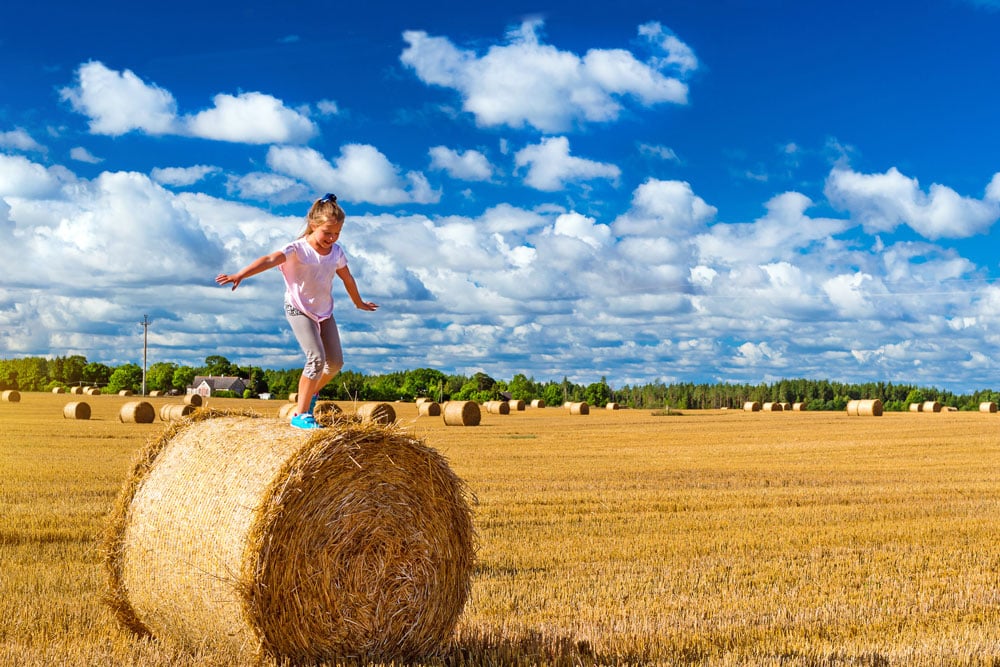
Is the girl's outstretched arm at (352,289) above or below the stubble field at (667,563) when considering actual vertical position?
above

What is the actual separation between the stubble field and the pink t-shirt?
2.50m

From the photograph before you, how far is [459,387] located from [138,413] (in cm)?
6577

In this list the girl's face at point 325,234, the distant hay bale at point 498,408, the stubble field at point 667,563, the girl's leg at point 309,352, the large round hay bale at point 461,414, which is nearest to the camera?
the stubble field at point 667,563

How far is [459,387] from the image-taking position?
10038 cm

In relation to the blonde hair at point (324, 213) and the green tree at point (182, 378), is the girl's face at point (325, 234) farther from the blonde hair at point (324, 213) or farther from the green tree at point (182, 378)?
the green tree at point (182, 378)

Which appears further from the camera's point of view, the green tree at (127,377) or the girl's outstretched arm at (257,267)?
the green tree at (127,377)

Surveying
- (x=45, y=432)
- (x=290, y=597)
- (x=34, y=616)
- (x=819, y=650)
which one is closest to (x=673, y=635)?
(x=819, y=650)

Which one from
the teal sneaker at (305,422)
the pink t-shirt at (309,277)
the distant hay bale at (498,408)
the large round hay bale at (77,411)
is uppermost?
the pink t-shirt at (309,277)

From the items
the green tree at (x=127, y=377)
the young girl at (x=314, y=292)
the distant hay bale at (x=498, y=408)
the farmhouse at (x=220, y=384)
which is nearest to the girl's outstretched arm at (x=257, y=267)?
the young girl at (x=314, y=292)

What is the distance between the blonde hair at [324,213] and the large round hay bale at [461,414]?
1242 inches

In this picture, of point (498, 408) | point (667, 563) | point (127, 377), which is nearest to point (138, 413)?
point (498, 408)

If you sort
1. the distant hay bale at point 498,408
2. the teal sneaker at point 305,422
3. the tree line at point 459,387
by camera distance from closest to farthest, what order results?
1. the teal sneaker at point 305,422
2. the distant hay bale at point 498,408
3. the tree line at point 459,387

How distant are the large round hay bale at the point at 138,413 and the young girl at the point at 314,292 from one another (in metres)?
30.2

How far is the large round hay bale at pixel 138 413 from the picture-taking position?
116 ft
